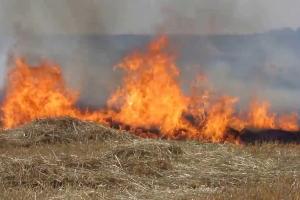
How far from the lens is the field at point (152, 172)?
10062 millimetres

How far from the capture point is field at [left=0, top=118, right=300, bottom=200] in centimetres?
1006

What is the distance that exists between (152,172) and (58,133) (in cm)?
589

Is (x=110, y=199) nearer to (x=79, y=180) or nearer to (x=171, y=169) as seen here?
(x=79, y=180)

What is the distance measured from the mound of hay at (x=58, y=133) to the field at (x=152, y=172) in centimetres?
98

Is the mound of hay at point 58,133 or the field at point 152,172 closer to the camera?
the field at point 152,172

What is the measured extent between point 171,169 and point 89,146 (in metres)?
3.88

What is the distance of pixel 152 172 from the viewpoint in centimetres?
1173

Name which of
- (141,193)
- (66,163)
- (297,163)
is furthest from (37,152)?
(297,163)

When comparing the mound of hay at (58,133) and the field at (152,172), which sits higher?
the mound of hay at (58,133)

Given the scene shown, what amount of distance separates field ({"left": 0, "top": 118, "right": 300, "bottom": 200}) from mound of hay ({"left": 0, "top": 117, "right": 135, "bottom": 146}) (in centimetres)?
98

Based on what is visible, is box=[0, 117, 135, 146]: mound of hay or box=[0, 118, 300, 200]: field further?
box=[0, 117, 135, 146]: mound of hay

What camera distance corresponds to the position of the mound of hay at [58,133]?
16.5m

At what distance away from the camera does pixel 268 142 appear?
1622 cm

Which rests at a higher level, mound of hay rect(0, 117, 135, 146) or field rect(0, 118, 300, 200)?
mound of hay rect(0, 117, 135, 146)
